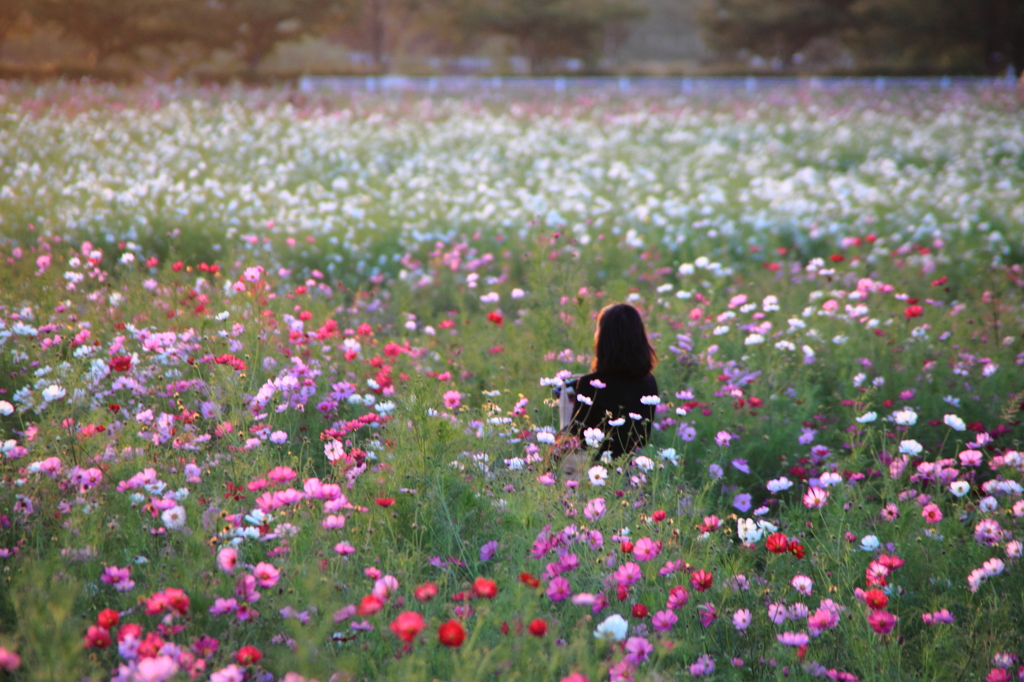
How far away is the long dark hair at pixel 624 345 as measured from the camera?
3.42 m

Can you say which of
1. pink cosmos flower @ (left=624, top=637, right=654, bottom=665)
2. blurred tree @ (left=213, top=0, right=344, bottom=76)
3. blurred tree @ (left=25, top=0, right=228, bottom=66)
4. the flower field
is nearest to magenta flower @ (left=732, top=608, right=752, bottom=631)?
the flower field

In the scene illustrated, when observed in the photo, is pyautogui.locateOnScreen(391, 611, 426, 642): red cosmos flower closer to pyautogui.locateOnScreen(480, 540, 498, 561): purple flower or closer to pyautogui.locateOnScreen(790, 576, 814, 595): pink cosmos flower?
pyautogui.locateOnScreen(480, 540, 498, 561): purple flower

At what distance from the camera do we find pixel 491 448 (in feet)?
9.29

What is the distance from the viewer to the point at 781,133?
15.0 m

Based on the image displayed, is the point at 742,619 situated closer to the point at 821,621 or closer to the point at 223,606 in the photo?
the point at 821,621

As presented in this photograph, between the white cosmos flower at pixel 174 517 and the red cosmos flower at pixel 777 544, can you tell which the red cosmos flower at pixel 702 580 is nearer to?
the red cosmos flower at pixel 777 544

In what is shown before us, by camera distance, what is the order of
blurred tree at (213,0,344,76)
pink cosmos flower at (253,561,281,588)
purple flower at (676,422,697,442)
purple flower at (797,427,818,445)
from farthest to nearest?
blurred tree at (213,0,344,76)
purple flower at (797,427,818,445)
purple flower at (676,422,697,442)
pink cosmos flower at (253,561,281,588)

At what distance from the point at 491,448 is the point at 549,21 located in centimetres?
3830

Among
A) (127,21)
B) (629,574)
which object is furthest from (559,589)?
(127,21)

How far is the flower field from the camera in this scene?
79.2 inches

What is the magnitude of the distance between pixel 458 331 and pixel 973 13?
3072 cm

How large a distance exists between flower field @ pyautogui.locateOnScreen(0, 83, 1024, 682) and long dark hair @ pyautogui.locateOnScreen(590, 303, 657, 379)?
224mm

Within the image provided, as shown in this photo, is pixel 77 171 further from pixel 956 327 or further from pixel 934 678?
pixel 934 678

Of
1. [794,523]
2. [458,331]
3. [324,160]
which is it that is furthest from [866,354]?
[324,160]
